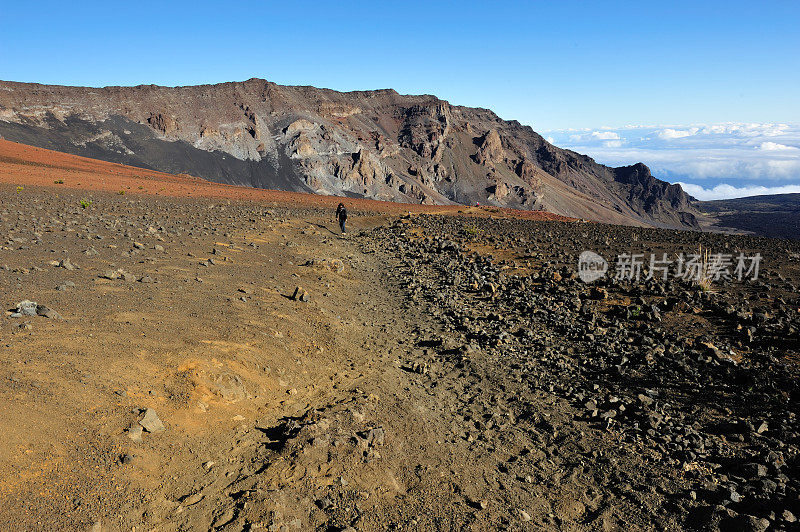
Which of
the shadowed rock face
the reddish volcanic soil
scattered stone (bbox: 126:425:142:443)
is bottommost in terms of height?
scattered stone (bbox: 126:425:142:443)

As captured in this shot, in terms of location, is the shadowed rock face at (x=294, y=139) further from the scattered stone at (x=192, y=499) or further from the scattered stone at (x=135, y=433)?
the scattered stone at (x=192, y=499)

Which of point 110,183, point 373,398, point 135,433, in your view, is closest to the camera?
point 135,433

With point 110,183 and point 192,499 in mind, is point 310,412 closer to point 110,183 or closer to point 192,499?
point 192,499

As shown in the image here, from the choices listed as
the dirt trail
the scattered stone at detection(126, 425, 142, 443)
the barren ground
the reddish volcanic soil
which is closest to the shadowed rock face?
the reddish volcanic soil

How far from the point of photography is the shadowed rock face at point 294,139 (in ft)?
248

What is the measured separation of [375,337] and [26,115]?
9277cm

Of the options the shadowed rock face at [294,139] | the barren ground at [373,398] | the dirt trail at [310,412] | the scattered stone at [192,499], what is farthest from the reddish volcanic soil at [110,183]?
the scattered stone at [192,499]

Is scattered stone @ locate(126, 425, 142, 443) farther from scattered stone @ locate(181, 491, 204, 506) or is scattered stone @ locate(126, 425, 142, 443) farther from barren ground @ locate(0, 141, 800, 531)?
scattered stone @ locate(181, 491, 204, 506)

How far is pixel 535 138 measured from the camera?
186 m

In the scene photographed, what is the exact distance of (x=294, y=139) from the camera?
9256 centimetres

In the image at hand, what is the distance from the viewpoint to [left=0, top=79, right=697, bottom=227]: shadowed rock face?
75.7 metres

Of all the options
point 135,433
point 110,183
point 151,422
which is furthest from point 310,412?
point 110,183

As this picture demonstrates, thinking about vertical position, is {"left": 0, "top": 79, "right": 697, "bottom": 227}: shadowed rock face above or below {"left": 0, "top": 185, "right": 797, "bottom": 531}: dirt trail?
above

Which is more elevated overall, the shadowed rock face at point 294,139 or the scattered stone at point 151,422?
the shadowed rock face at point 294,139
